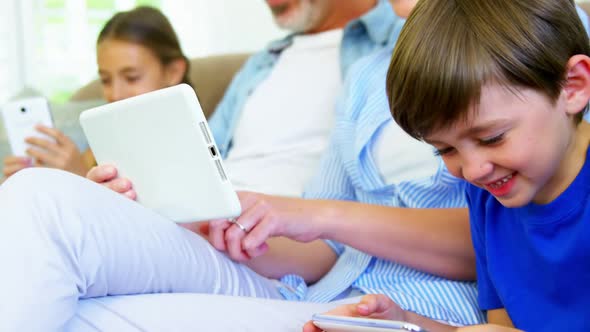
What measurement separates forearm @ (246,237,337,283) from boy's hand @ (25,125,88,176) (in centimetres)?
64

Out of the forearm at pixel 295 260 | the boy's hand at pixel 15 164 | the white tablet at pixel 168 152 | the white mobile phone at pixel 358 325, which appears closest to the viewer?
the white mobile phone at pixel 358 325

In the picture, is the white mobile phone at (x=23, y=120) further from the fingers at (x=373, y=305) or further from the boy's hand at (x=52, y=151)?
the fingers at (x=373, y=305)

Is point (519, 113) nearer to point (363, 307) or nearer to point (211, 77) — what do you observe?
point (363, 307)

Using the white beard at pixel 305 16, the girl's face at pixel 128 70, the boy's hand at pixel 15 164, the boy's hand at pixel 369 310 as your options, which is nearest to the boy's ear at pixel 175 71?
the girl's face at pixel 128 70

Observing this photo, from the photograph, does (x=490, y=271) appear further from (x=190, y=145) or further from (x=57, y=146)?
(x=57, y=146)

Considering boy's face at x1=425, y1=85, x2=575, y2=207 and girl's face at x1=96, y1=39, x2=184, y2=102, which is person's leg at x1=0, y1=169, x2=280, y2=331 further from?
girl's face at x1=96, y1=39, x2=184, y2=102

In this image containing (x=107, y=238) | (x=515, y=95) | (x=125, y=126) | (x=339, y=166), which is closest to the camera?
(x=515, y=95)

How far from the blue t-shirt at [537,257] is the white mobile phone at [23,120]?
42.9 inches

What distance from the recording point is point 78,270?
2.80 feet

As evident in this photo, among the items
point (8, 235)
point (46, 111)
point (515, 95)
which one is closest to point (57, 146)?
point (46, 111)

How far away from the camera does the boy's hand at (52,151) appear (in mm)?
1698

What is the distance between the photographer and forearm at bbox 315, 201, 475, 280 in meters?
1.13

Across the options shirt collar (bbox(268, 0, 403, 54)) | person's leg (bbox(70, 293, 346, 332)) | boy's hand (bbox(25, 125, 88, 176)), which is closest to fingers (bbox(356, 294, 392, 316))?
person's leg (bbox(70, 293, 346, 332))

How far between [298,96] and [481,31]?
2.95 ft
